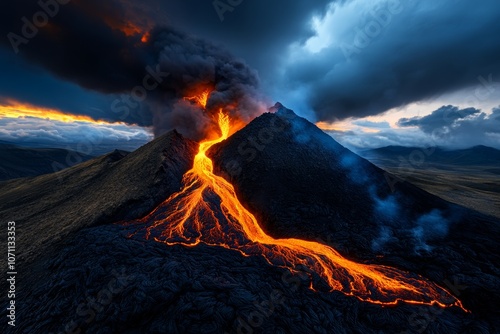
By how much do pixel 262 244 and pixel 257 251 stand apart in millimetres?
1357

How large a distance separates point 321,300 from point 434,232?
17250 mm

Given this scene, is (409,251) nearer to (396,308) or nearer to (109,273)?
(396,308)

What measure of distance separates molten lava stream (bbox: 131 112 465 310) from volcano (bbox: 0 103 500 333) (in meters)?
0.12

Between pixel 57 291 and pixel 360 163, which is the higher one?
pixel 360 163

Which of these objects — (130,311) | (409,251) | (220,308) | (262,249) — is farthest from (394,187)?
(130,311)

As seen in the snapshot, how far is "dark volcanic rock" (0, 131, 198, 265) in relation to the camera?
23531 mm

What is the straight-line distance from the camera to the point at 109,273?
16.1 metres

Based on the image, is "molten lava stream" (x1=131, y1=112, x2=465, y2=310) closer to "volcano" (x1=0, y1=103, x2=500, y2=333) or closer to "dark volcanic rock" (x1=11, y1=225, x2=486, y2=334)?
"volcano" (x1=0, y1=103, x2=500, y2=333)

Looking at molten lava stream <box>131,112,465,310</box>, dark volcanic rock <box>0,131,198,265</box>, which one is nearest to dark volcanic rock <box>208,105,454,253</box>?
molten lava stream <box>131,112,465,310</box>

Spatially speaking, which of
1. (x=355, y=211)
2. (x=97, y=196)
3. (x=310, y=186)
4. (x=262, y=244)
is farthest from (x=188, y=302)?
(x=97, y=196)

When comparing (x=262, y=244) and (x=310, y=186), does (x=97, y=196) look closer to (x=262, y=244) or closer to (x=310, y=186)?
(x=262, y=244)

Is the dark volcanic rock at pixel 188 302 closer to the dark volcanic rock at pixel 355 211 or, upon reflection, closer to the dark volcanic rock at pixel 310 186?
the dark volcanic rock at pixel 355 211

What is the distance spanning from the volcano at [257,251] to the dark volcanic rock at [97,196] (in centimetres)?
22

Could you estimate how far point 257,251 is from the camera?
20531 mm
